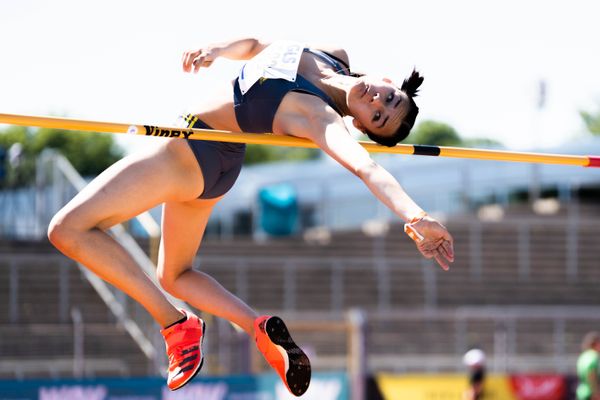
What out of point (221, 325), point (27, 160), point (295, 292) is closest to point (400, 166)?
point (295, 292)

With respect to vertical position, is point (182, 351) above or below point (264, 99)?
below

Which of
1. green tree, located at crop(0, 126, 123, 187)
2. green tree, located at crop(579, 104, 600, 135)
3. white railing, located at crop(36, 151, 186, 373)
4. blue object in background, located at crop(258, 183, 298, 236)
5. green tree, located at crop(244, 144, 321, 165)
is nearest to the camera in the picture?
white railing, located at crop(36, 151, 186, 373)

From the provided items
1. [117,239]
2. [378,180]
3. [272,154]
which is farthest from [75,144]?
[378,180]

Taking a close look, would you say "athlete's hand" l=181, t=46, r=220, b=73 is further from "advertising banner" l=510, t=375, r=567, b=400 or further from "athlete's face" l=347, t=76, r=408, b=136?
"advertising banner" l=510, t=375, r=567, b=400

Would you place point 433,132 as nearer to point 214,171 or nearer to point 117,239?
point 117,239

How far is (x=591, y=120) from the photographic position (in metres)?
58.8

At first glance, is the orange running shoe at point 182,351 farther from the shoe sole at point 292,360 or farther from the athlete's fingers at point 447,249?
the athlete's fingers at point 447,249

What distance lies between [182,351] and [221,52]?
1.28m

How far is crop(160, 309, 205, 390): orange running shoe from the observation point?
199 inches

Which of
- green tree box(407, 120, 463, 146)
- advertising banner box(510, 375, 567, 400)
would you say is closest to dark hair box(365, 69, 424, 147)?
advertising banner box(510, 375, 567, 400)

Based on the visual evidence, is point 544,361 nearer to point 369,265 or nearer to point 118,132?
point 369,265

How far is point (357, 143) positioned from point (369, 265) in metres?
13.6

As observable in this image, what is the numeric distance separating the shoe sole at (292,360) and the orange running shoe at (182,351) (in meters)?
0.32

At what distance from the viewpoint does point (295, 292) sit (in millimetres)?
17375
